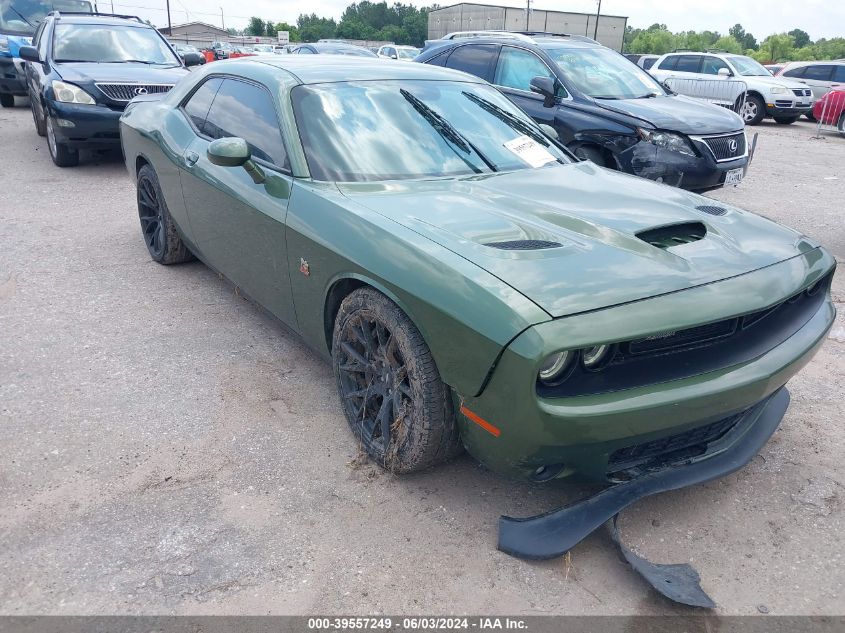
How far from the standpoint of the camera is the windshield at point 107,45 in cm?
827

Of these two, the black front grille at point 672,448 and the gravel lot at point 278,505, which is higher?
the black front grille at point 672,448

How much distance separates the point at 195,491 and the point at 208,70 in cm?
283

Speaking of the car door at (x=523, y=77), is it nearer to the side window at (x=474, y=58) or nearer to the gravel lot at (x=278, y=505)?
the side window at (x=474, y=58)

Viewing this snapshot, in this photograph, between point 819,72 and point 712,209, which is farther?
point 819,72

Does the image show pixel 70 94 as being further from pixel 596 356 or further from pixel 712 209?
pixel 596 356

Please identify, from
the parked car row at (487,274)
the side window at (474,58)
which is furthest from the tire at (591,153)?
the parked car row at (487,274)

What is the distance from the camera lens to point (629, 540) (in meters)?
2.43

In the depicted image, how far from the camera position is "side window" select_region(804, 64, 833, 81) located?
16391 mm

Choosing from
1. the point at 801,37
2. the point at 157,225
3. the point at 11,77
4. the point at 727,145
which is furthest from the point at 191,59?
the point at 801,37

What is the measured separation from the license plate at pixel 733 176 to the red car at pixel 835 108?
30.2ft

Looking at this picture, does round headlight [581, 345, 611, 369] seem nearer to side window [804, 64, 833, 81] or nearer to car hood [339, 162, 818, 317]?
car hood [339, 162, 818, 317]

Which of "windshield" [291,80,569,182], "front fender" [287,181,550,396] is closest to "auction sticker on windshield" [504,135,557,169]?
"windshield" [291,80,569,182]

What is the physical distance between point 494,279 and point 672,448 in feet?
2.98

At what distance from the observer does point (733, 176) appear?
21.1 feet
